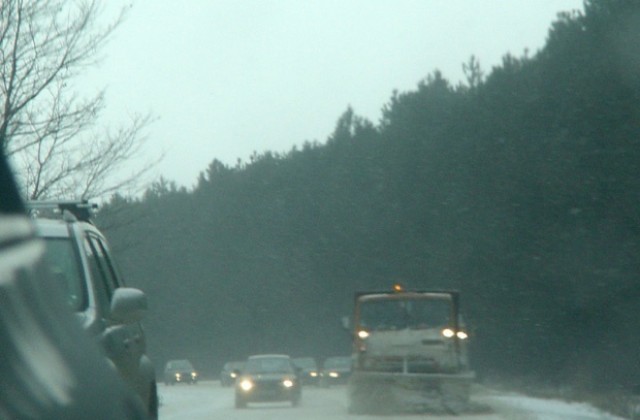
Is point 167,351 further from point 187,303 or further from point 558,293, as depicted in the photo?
point 558,293

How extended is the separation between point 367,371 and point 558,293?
1878 cm

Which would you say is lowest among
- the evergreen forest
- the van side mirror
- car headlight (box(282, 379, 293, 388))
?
car headlight (box(282, 379, 293, 388))

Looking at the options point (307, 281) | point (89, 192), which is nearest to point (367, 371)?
point (89, 192)

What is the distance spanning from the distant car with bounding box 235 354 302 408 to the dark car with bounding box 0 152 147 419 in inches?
984

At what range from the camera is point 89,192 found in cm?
2275

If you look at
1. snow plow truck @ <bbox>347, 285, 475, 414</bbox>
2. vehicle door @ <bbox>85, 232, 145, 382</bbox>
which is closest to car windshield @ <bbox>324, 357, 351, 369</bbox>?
snow plow truck @ <bbox>347, 285, 475, 414</bbox>

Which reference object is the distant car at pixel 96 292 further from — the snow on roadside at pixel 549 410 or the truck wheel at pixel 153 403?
the snow on roadside at pixel 549 410

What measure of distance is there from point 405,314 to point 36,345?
20663 mm

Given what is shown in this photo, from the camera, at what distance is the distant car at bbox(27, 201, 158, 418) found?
6977mm

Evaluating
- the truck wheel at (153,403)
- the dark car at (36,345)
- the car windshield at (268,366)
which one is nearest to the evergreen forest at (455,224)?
the car windshield at (268,366)

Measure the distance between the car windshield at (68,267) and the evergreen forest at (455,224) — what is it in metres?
16.9

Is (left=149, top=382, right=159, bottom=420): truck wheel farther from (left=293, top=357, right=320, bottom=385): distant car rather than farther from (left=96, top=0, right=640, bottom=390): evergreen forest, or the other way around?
(left=293, top=357, right=320, bottom=385): distant car

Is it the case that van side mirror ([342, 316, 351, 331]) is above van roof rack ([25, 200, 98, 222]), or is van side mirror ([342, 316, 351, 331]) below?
below

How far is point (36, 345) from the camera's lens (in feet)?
13.0
